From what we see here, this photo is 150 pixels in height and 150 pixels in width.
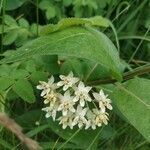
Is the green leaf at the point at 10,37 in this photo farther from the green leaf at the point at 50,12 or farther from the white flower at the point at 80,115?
the white flower at the point at 80,115

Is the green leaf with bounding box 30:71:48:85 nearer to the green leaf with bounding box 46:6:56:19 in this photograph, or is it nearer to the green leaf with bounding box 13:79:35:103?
the green leaf with bounding box 13:79:35:103

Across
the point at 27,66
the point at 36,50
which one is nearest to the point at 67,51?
the point at 36,50

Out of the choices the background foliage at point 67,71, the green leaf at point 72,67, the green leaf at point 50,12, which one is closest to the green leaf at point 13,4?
the background foliage at point 67,71

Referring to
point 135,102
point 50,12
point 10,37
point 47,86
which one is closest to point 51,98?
point 47,86

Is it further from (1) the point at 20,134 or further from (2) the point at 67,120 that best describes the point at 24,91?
(1) the point at 20,134

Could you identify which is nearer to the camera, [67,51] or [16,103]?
[67,51]

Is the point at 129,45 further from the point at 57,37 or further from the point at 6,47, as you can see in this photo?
the point at 57,37

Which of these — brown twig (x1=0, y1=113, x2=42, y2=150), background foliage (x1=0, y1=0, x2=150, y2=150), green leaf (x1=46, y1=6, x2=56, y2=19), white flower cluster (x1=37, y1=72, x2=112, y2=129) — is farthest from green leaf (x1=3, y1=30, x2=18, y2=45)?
brown twig (x1=0, y1=113, x2=42, y2=150)
